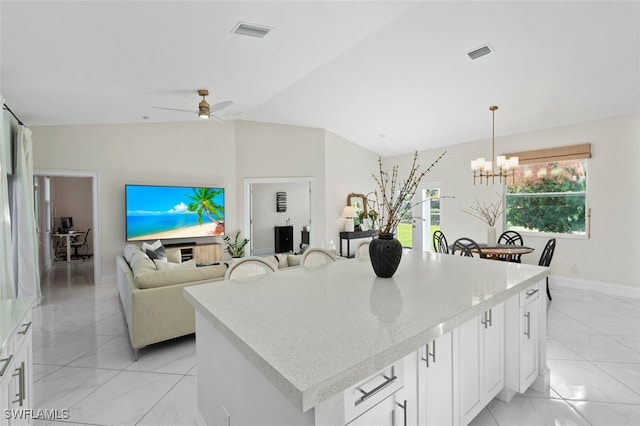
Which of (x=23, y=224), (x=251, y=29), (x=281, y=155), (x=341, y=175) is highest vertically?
(x=251, y=29)

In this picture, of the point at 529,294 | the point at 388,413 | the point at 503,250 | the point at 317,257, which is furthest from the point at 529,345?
the point at 503,250

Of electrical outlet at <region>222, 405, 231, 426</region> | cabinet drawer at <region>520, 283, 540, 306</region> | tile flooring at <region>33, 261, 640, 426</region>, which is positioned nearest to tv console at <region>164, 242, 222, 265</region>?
tile flooring at <region>33, 261, 640, 426</region>

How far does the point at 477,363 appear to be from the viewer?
1737 mm

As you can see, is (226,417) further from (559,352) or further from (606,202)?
(606,202)

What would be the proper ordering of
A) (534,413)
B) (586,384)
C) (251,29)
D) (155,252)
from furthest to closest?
1. (155,252)
2. (251,29)
3. (586,384)
4. (534,413)

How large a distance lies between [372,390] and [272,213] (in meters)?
8.42

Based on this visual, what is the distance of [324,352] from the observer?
0.97 m

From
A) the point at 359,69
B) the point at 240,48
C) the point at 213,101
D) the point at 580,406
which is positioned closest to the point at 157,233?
the point at 213,101

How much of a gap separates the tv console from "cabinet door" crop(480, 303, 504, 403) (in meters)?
5.37

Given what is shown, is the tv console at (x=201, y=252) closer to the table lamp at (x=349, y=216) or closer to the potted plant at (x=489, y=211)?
the table lamp at (x=349, y=216)

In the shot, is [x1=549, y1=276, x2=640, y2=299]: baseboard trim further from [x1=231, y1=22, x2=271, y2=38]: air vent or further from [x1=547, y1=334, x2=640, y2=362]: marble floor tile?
[x1=231, y1=22, x2=271, y2=38]: air vent

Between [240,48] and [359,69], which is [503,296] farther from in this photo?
[359,69]

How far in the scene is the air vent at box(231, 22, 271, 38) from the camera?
2936 mm

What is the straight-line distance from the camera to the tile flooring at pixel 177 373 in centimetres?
200
